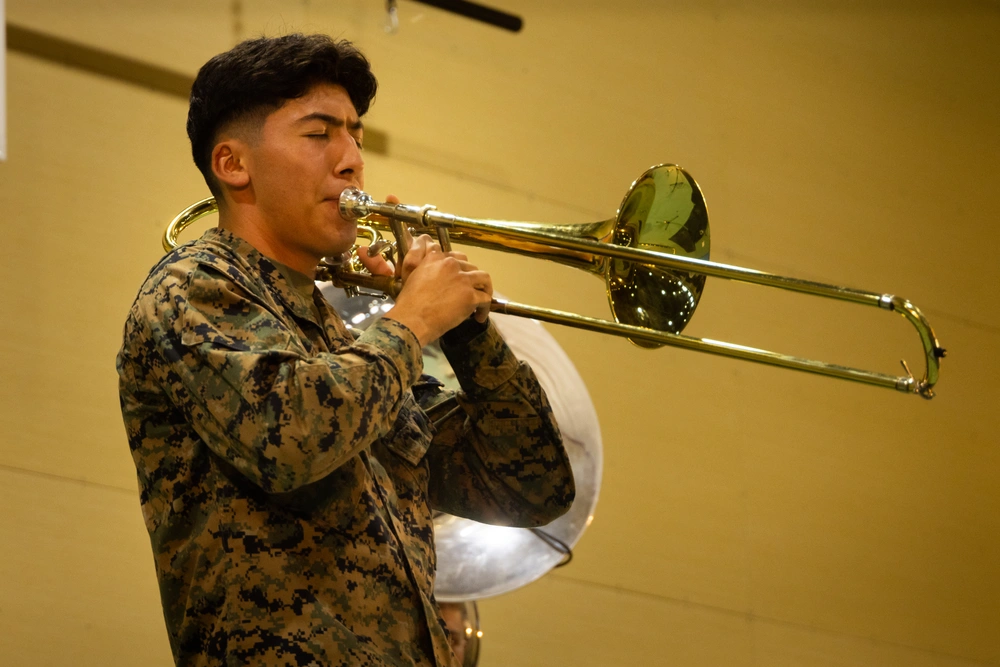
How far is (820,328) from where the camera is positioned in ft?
13.5

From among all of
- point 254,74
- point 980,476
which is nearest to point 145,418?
point 254,74

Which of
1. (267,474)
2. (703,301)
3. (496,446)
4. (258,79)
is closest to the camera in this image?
(267,474)

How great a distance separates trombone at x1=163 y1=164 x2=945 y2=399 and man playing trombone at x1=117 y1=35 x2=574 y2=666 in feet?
0.40

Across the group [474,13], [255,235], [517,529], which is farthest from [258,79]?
[474,13]

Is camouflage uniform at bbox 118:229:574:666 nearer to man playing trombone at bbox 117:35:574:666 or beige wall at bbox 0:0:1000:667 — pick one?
man playing trombone at bbox 117:35:574:666

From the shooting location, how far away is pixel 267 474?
1373mm

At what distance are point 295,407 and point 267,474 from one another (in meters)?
0.08

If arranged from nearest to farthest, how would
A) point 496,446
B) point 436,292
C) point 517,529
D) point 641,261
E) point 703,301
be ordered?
point 436,292 < point 496,446 < point 641,261 < point 517,529 < point 703,301

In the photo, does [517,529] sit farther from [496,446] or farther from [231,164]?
[231,164]

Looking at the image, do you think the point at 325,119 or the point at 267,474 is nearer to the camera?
the point at 267,474

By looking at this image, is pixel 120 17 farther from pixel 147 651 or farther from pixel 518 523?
pixel 518 523

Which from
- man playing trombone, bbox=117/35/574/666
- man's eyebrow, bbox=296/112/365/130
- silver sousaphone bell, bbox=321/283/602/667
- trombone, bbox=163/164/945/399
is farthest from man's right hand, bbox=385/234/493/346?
silver sousaphone bell, bbox=321/283/602/667

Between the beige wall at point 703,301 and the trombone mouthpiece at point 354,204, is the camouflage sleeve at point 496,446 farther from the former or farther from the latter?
the beige wall at point 703,301

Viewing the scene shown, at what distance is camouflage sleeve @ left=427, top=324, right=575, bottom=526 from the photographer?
1815 millimetres
